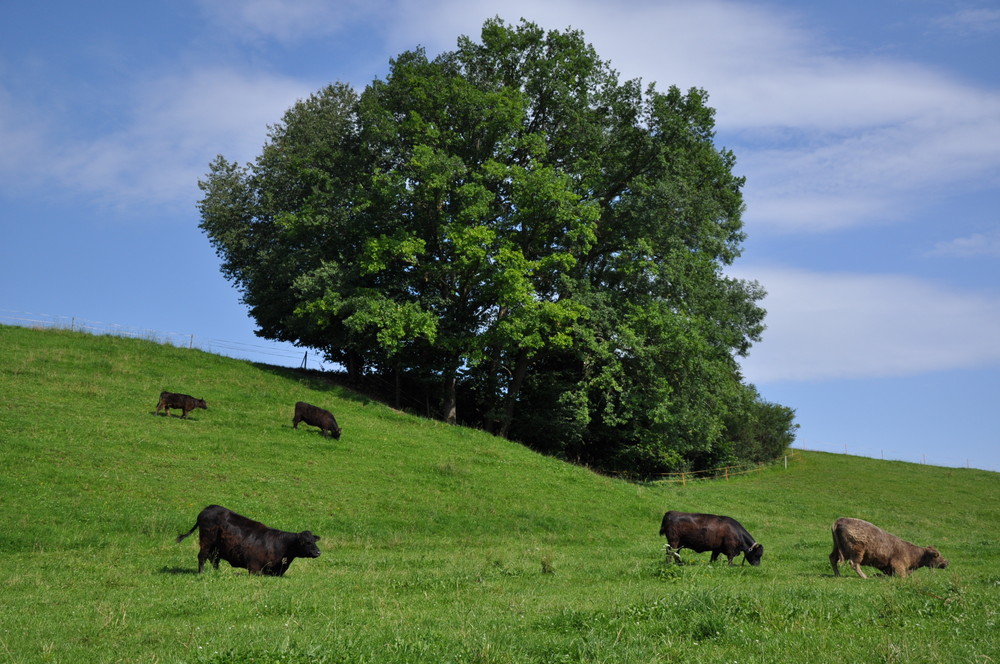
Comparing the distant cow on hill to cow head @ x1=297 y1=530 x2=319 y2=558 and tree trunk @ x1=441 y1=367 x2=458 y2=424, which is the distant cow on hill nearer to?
tree trunk @ x1=441 y1=367 x2=458 y2=424

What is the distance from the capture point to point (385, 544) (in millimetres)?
21656

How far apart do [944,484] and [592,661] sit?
53.3 metres

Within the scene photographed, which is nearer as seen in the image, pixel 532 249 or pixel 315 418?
pixel 315 418

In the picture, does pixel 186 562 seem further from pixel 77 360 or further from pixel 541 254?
pixel 541 254

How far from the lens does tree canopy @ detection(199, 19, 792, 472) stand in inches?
1569

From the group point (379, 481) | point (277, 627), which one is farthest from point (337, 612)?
point (379, 481)

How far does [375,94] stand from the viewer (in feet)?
147

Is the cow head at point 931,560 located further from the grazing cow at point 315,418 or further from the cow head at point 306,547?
the grazing cow at point 315,418

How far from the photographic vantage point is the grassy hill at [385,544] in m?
8.15

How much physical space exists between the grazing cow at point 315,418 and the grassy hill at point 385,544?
86cm

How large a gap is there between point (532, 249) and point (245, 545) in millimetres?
31257

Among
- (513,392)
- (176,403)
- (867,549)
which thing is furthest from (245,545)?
(513,392)

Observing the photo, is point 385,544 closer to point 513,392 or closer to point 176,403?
point 176,403

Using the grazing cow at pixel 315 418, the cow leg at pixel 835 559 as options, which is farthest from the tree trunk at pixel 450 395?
the cow leg at pixel 835 559
